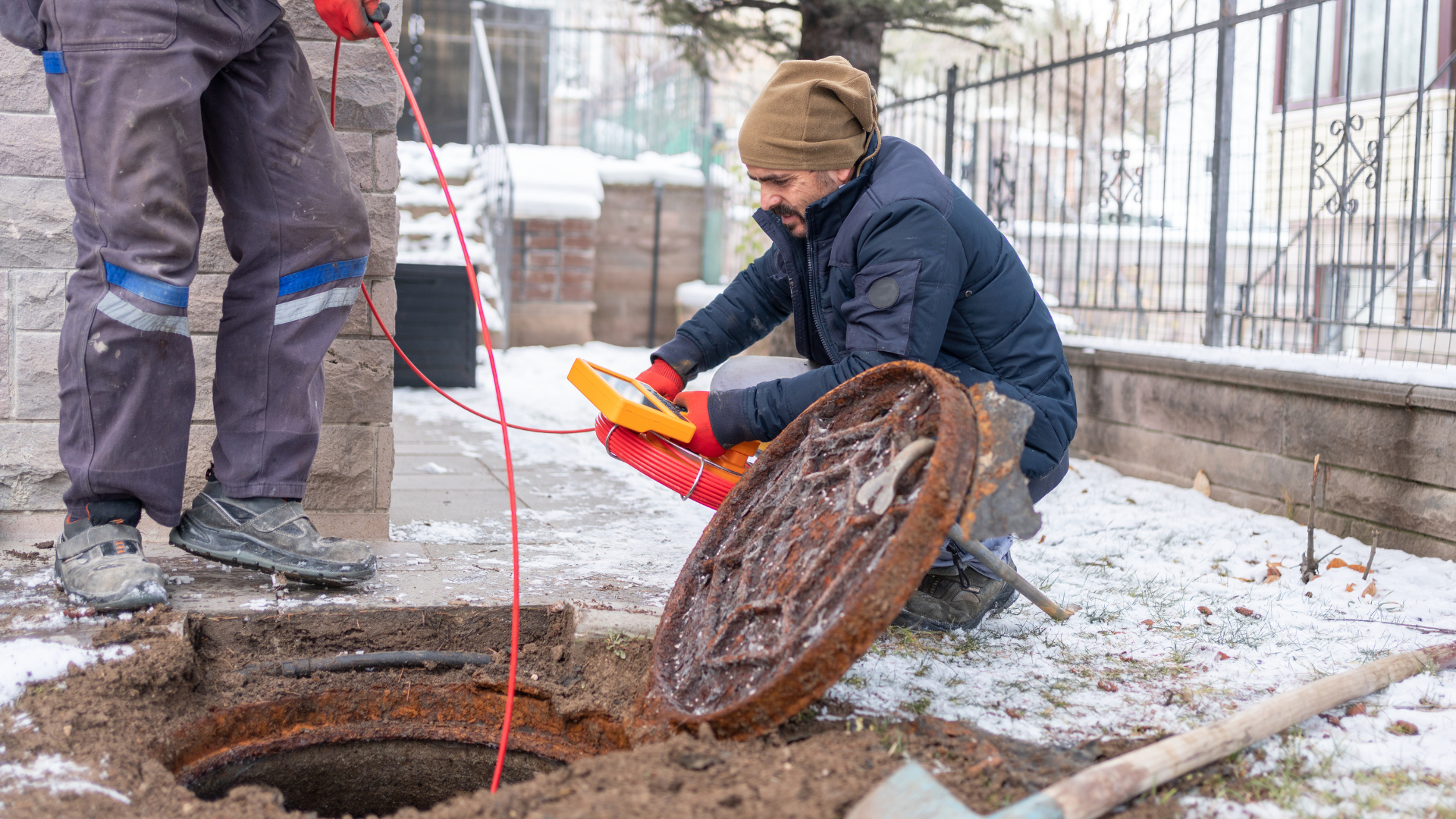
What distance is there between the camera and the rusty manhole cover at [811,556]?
142cm

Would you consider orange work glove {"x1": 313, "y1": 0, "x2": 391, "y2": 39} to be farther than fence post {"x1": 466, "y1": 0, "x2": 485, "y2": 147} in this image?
No

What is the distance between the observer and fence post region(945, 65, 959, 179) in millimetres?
5832

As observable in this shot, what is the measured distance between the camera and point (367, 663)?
6.98ft

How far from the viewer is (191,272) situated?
2.10m

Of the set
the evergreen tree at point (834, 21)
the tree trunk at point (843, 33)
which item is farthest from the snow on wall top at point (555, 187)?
the tree trunk at point (843, 33)

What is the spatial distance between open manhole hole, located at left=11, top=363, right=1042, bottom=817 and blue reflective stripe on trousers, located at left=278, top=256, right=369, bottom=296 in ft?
2.37

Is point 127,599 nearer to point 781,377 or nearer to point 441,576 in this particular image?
point 441,576

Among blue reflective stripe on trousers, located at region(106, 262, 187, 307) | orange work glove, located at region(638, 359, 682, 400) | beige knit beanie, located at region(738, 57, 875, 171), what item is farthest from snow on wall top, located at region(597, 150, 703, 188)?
blue reflective stripe on trousers, located at region(106, 262, 187, 307)

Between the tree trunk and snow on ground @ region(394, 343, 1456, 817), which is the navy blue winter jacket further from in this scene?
the tree trunk

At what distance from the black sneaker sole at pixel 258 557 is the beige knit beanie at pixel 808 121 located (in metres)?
1.25

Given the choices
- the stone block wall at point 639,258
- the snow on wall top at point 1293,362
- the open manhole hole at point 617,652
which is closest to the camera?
the open manhole hole at point 617,652

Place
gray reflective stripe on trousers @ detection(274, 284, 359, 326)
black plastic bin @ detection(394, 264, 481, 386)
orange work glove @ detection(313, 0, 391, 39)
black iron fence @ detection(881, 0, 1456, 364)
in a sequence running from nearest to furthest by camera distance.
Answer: orange work glove @ detection(313, 0, 391, 39) → gray reflective stripe on trousers @ detection(274, 284, 359, 326) → black iron fence @ detection(881, 0, 1456, 364) → black plastic bin @ detection(394, 264, 481, 386)

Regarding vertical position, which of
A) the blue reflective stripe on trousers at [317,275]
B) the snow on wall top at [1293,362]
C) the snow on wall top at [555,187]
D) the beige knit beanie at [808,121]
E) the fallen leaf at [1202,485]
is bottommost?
the fallen leaf at [1202,485]

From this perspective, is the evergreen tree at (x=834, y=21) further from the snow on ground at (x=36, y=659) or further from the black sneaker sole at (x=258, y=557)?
the snow on ground at (x=36, y=659)
